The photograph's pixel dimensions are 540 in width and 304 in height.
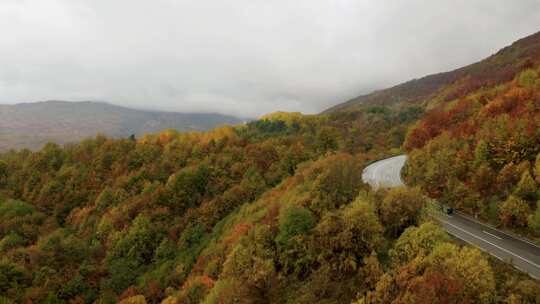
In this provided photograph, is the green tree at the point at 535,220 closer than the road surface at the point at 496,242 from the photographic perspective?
No

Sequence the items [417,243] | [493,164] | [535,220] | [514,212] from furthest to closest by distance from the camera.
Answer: [493,164]
[514,212]
[535,220]
[417,243]

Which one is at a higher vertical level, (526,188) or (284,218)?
(526,188)

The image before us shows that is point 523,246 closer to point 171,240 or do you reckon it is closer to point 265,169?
point 171,240

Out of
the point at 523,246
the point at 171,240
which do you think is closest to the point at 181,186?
the point at 171,240

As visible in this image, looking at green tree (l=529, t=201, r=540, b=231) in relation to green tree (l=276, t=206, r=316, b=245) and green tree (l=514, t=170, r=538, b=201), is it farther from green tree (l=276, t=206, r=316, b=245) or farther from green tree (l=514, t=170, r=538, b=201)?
green tree (l=276, t=206, r=316, b=245)

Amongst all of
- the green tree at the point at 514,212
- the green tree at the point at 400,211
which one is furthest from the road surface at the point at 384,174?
the green tree at the point at 400,211

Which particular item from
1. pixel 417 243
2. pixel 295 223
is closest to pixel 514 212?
pixel 417 243

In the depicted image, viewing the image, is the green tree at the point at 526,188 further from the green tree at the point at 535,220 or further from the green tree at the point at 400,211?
the green tree at the point at 400,211

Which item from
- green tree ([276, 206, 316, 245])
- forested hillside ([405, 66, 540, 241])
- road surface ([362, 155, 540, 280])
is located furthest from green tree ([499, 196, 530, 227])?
green tree ([276, 206, 316, 245])

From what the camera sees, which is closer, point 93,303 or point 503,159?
point 503,159

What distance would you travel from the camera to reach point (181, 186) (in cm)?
7425

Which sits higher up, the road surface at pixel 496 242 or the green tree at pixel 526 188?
the green tree at pixel 526 188

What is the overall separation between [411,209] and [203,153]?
85.1m

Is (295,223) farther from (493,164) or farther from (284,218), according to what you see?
(493,164)
